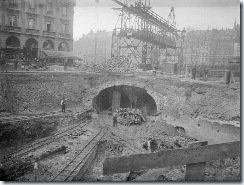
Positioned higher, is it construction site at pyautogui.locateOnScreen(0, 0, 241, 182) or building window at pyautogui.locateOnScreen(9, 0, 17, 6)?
building window at pyautogui.locateOnScreen(9, 0, 17, 6)

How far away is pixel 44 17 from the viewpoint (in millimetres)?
24719

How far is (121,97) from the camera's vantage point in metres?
20.8

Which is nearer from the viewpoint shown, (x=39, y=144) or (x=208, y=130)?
(x=208, y=130)

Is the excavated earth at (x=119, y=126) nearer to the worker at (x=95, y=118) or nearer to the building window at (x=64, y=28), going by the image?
the worker at (x=95, y=118)

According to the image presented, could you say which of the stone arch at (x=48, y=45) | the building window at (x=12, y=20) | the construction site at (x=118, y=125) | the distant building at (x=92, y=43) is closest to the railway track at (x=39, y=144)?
the construction site at (x=118, y=125)

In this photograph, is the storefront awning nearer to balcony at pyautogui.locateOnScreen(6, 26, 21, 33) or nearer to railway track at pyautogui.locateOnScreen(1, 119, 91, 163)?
balcony at pyautogui.locateOnScreen(6, 26, 21, 33)

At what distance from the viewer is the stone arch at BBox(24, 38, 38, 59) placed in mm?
24828

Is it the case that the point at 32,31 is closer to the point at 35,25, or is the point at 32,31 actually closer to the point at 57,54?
the point at 35,25

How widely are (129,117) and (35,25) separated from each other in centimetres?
1595

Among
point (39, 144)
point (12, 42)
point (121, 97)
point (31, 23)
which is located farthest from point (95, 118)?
point (31, 23)

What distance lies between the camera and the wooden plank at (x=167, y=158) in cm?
432

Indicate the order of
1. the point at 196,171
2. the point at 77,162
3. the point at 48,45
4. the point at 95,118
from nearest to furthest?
the point at 196,171 → the point at 77,162 → the point at 95,118 → the point at 48,45

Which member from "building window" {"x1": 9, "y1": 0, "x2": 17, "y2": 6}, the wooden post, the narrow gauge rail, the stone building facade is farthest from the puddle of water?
"building window" {"x1": 9, "y1": 0, "x2": 17, "y2": 6}

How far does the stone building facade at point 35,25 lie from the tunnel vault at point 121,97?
7739 millimetres
